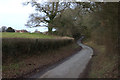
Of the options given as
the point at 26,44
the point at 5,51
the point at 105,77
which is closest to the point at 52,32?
the point at 26,44

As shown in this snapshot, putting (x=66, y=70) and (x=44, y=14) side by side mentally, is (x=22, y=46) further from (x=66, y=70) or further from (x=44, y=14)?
(x=44, y=14)

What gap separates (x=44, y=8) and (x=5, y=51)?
1908 cm

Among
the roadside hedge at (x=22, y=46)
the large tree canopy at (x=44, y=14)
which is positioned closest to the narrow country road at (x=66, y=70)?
the roadside hedge at (x=22, y=46)

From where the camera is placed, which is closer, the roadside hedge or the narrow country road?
the narrow country road

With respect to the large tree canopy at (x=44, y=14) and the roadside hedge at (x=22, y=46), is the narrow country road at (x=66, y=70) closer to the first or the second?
the roadside hedge at (x=22, y=46)

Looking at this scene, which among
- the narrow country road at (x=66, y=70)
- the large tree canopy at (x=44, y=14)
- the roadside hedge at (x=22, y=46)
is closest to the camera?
the narrow country road at (x=66, y=70)

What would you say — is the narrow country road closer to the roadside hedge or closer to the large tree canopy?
the roadside hedge

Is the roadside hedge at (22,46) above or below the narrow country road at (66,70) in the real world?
above

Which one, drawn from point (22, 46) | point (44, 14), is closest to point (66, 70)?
point (22, 46)

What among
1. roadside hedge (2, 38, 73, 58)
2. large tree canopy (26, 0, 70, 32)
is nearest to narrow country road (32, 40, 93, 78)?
roadside hedge (2, 38, 73, 58)

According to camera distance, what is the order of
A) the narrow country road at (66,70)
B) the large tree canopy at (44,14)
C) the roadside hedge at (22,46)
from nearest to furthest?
1. the narrow country road at (66,70)
2. the roadside hedge at (22,46)
3. the large tree canopy at (44,14)

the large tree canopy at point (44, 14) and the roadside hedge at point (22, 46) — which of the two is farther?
the large tree canopy at point (44, 14)

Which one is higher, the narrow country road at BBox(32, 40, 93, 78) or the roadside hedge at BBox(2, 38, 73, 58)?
the roadside hedge at BBox(2, 38, 73, 58)

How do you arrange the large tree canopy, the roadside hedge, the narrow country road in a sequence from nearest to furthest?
the narrow country road → the roadside hedge → the large tree canopy
